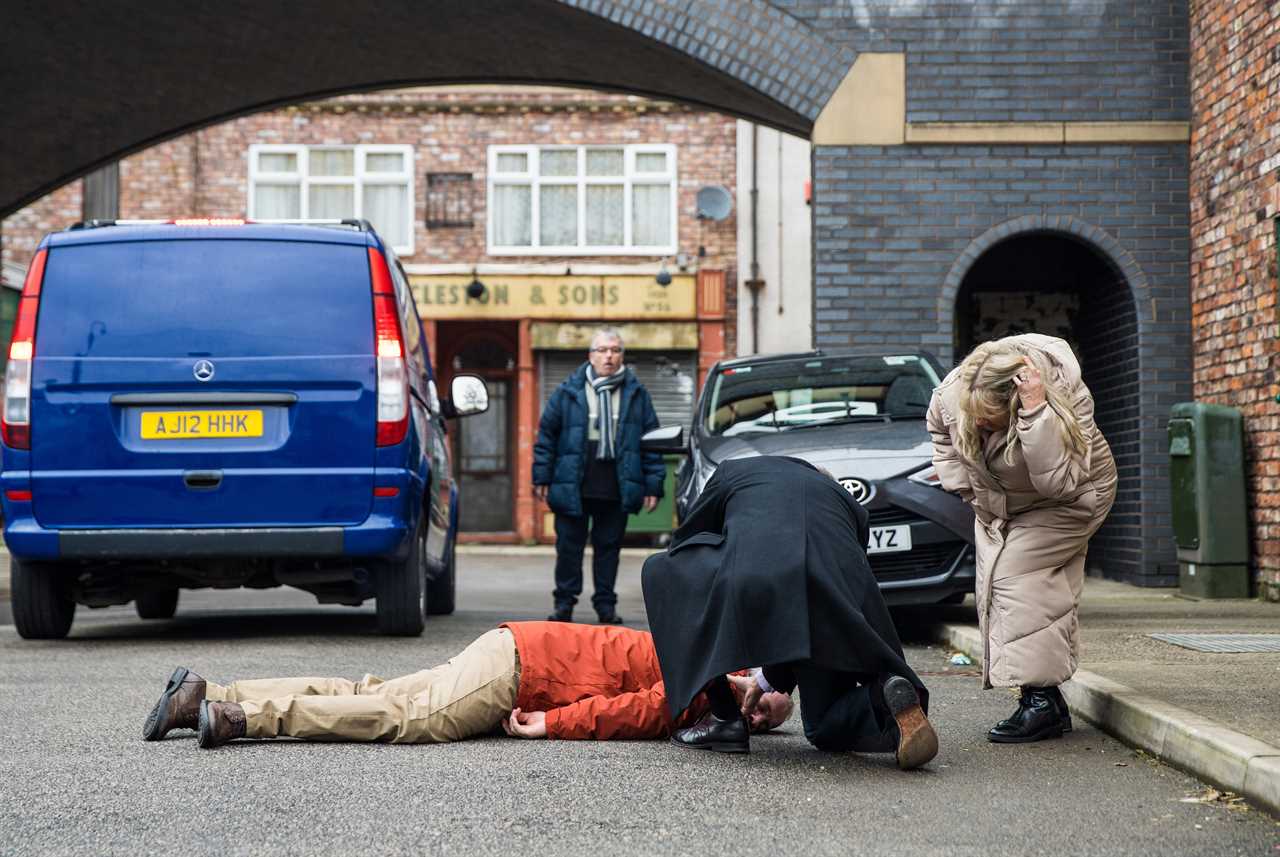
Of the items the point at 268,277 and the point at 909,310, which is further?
the point at 909,310

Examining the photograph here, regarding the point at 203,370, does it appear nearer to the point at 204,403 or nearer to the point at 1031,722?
the point at 204,403

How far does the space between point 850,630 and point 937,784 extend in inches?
20.0

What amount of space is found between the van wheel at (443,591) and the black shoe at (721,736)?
552 cm

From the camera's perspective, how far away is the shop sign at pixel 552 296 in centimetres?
2603

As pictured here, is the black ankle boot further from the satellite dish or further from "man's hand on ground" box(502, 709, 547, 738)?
the satellite dish

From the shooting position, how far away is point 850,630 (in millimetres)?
4879

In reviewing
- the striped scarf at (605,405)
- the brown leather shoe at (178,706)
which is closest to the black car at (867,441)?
the striped scarf at (605,405)

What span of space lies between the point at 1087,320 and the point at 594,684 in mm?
9437

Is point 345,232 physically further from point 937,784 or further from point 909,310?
point 909,310

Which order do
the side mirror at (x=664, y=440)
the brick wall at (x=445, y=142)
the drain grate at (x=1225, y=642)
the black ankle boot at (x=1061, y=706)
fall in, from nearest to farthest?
1. the black ankle boot at (x=1061, y=706)
2. the drain grate at (x=1225, y=642)
3. the side mirror at (x=664, y=440)
4. the brick wall at (x=445, y=142)

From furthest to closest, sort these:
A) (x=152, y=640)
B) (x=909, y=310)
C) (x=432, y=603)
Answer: (x=909, y=310)
(x=432, y=603)
(x=152, y=640)

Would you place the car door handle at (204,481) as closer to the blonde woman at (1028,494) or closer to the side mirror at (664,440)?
the side mirror at (664,440)

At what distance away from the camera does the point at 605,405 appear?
1010 centimetres

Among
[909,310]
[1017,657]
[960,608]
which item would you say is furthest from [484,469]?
[1017,657]
